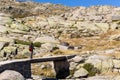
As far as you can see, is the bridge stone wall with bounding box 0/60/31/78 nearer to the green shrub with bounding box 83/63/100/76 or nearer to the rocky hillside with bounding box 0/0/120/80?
the rocky hillside with bounding box 0/0/120/80

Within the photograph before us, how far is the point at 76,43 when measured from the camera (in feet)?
247

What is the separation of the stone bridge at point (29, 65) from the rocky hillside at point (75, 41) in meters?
1.21

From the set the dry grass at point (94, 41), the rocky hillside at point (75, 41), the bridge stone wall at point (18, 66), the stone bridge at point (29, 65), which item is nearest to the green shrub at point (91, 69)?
the rocky hillside at point (75, 41)

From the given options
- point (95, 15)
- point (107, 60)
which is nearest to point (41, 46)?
point (107, 60)

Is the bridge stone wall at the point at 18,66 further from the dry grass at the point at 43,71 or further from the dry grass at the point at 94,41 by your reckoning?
the dry grass at the point at 94,41

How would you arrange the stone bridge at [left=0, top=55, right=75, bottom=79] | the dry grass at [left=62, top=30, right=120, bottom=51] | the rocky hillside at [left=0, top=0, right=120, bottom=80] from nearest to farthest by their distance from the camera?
1. the stone bridge at [left=0, top=55, right=75, bottom=79]
2. the rocky hillside at [left=0, top=0, right=120, bottom=80]
3. the dry grass at [left=62, top=30, right=120, bottom=51]

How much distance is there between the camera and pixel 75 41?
7756 centimetres

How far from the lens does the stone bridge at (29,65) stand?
39.2 meters

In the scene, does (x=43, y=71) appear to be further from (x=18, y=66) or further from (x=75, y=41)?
(x=75, y=41)

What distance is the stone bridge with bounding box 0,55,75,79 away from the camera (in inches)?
1545

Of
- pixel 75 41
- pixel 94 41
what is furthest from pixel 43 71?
pixel 75 41

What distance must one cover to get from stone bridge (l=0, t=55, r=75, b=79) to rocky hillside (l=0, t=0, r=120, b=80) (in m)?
1.21

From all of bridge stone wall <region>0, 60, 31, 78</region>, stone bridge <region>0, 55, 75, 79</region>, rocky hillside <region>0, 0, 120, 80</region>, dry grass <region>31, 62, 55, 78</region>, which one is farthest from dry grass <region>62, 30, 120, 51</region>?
bridge stone wall <region>0, 60, 31, 78</region>

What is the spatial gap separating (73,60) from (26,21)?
48600 mm
